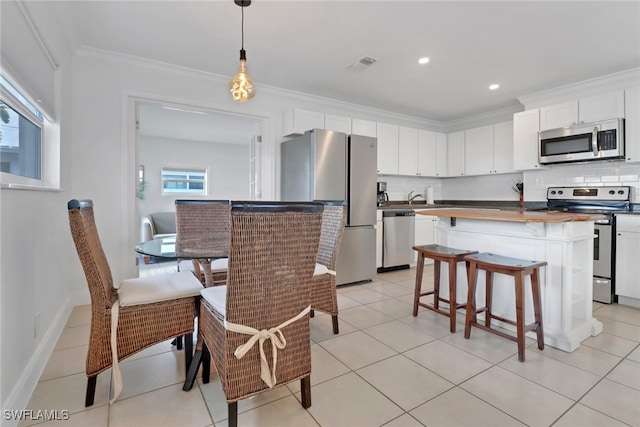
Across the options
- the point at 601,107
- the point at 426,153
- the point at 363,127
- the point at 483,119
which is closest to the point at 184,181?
the point at 363,127

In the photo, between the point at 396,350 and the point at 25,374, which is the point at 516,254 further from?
the point at 25,374

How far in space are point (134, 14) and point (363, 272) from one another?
10.8ft

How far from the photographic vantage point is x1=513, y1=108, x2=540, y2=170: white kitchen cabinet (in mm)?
4062

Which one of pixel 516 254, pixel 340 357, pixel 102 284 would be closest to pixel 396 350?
pixel 340 357

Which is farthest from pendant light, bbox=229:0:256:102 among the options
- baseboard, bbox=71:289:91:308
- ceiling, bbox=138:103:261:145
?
baseboard, bbox=71:289:91:308

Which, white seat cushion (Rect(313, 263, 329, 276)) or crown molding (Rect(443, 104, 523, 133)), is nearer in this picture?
white seat cushion (Rect(313, 263, 329, 276))

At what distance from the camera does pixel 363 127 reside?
174 inches

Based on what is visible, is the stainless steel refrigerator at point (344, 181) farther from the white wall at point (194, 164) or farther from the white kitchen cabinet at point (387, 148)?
the white wall at point (194, 164)

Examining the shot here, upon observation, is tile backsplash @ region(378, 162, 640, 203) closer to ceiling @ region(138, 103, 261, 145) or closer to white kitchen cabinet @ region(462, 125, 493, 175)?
white kitchen cabinet @ region(462, 125, 493, 175)

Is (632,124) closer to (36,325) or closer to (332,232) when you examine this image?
(332,232)

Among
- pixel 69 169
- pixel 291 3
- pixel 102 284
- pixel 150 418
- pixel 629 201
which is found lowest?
pixel 150 418

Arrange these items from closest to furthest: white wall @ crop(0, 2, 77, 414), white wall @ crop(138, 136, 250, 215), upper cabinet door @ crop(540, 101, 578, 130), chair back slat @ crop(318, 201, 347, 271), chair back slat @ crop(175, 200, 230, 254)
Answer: white wall @ crop(0, 2, 77, 414)
chair back slat @ crop(318, 201, 347, 271)
chair back slat @ crop(175, 200, 230, 254)
upper cabinet door @ crop(540, 101, 578, 130)
white wall @ crop(138, 136, 250, 215)

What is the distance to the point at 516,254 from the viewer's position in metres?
2.42

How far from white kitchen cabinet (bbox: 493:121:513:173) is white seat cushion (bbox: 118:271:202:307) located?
4656mm
